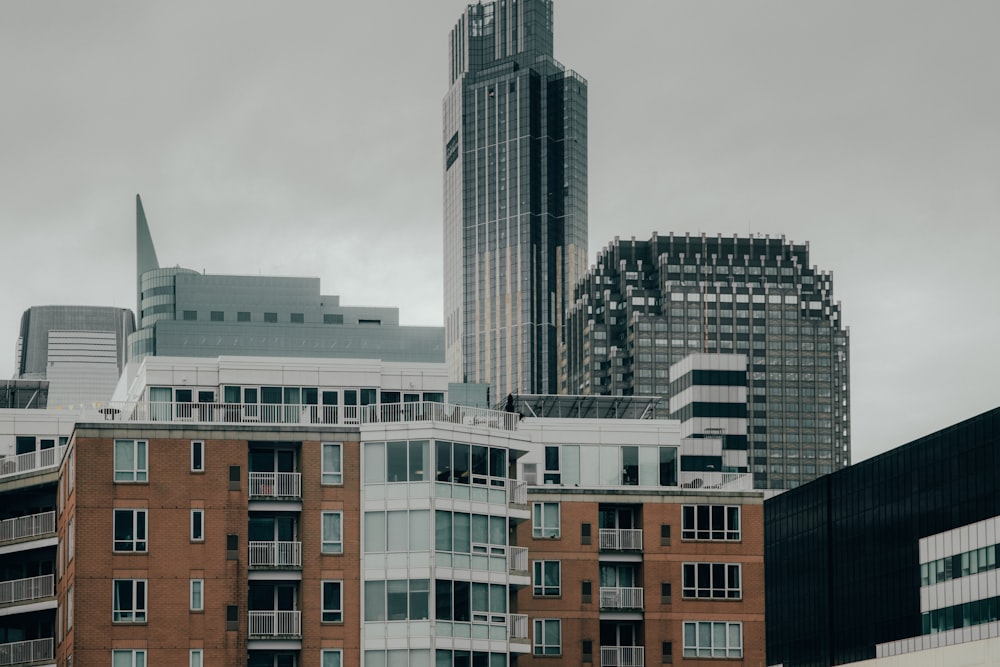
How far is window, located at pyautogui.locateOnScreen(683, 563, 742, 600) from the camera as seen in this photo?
387ft

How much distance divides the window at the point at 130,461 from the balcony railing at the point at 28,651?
1242cm

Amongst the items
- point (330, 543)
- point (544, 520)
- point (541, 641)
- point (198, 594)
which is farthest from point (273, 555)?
point (541, 641)

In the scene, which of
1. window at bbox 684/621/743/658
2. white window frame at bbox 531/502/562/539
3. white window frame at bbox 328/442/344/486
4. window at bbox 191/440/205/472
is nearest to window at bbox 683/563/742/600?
window at bbox 684/621/743/658

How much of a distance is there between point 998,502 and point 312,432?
54.5 metres

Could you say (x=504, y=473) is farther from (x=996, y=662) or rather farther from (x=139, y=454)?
(x=996, y=662)

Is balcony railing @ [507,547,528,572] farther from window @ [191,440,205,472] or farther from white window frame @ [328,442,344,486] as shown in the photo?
window @ [191,440,205,472]

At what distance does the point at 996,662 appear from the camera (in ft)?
358

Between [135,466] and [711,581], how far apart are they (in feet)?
119

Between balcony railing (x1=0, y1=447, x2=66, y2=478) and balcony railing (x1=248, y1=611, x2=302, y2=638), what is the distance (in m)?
17.1

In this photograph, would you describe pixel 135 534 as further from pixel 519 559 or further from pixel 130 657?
pixel 519 559

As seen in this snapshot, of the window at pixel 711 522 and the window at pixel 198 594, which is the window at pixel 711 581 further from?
the window at pixel 198 594

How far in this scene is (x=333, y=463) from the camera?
337 feet

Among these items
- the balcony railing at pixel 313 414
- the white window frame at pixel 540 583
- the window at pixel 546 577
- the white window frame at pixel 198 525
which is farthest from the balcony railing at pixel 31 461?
the window at pixel 546 577

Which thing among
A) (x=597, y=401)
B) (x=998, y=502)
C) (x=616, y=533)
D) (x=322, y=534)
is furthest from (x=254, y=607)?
(x=998, y=502)
